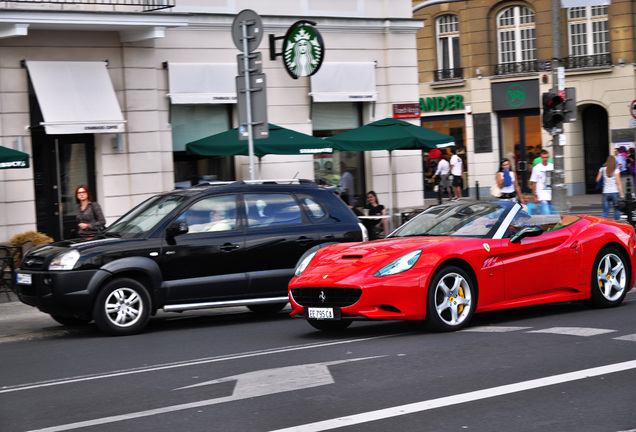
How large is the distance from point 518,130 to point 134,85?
78.3 ft

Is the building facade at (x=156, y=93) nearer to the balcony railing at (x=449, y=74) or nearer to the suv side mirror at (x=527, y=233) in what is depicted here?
the suv side mirror at (x=527, y=233)

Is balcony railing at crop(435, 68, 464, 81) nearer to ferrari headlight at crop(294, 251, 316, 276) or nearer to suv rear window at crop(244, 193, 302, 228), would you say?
suv rear window at crop(244, 193, 302, 228)

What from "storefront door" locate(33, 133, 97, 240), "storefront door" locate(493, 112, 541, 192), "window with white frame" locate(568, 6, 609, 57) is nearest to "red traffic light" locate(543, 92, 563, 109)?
"storefront door" locate(33, 133, 97, 240)

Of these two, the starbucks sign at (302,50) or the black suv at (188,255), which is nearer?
the black suv at (188,255)

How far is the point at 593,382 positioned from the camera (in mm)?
7180

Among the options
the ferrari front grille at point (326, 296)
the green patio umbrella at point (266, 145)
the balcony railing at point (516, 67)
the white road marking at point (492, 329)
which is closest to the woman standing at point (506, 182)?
the green patio umbrella at point (266, 145)

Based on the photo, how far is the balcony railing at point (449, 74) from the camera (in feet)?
135

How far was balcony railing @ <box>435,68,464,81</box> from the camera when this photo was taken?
4109 cm

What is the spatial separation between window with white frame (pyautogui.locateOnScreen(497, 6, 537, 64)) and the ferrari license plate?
104 feet

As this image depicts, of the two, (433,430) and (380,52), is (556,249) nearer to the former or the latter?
(433,430)

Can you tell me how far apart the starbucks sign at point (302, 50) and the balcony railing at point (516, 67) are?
66.2 ft

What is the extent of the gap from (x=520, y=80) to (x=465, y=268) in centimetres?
3089

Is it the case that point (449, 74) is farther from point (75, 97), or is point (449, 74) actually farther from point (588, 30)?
point (75, 97)

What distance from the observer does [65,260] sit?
11.2m
